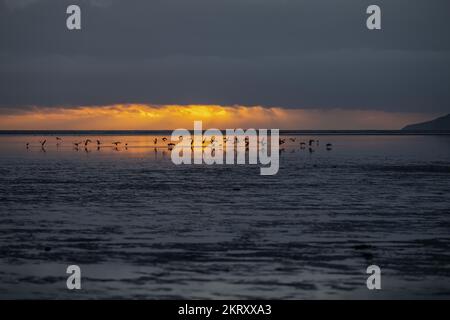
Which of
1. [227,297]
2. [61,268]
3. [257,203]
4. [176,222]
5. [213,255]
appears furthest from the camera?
[257,203]

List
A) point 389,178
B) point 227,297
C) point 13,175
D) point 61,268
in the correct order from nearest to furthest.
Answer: point 227,297
point 61,268
point 389,178
point 13,175

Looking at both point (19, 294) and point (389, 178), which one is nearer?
point (19, 294)

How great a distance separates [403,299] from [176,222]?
11.6 metres

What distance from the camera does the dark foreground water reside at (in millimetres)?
16625

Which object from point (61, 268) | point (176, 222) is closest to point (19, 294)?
point (61, 268)

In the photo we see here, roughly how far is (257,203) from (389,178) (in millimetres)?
15677

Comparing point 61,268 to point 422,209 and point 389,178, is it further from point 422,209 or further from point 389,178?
point 389,178

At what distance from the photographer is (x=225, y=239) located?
22.4 meters

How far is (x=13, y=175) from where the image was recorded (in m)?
48.8

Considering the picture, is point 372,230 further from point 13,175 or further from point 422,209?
point 13,175

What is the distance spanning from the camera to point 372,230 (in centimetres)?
2405

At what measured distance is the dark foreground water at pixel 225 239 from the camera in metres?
16.6

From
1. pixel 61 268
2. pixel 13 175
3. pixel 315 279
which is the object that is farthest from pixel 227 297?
pixel 13 175

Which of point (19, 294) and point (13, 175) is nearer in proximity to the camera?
point (19, 294)
